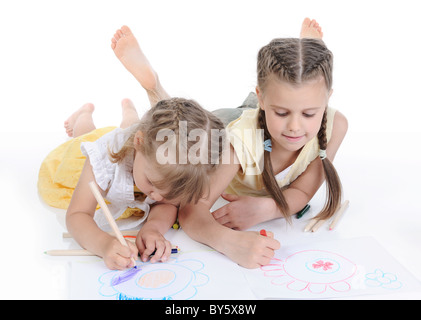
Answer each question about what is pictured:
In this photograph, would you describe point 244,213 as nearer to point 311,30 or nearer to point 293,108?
point 293,108

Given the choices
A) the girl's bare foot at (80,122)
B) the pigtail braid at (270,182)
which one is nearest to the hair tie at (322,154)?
the pigtail braid at (270,182)

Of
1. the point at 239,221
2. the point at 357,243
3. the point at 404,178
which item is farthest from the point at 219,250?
the point at 404,178

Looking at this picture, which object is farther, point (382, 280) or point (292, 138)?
point (292, 138)

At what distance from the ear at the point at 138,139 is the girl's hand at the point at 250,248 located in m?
0.25

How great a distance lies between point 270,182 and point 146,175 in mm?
316

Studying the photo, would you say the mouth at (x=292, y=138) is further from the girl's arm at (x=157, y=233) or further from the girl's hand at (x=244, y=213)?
the girl's arm at (x=157, y=233)

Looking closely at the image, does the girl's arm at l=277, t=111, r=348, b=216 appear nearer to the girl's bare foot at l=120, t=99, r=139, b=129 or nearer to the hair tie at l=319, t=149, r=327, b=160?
the hair tie at l=319, t=149, r=327, b=160

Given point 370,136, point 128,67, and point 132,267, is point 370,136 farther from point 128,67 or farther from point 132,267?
point 132,267

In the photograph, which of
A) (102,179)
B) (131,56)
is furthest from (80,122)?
(102,179)

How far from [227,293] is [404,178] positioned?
0.73 metres

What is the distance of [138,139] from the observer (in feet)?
3.30

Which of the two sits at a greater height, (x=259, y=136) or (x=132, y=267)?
(x=259, y=136)

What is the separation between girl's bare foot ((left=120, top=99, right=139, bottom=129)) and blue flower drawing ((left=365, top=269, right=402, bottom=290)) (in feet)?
2.75

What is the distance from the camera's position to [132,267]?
94 cm
